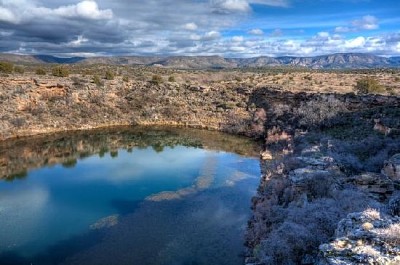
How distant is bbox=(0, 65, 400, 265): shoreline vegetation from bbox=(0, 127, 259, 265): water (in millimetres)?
1694

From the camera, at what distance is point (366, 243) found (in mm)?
10031

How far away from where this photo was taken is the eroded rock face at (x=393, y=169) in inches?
651

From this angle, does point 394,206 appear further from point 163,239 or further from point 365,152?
point 365,152

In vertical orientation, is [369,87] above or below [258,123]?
above

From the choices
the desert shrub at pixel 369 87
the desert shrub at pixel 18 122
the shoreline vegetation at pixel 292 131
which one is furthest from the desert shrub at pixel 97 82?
the desert shrub at pixel 369 87

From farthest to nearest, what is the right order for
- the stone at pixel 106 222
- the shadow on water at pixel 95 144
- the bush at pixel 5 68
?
the bush at pixel 5 68, the shadow on water at pixel 95 144, the stone at pixel 106 222

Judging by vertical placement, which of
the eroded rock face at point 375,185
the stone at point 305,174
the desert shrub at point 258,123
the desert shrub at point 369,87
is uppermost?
the desert shrub at point 369,87

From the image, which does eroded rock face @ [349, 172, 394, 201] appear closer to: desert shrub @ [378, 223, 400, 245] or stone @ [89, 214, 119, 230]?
desert shrub @ [378, 223, 400, 245]

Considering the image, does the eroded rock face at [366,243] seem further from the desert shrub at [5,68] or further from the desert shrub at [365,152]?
the desert shrub at [5,68]

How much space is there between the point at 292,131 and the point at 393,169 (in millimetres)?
20285

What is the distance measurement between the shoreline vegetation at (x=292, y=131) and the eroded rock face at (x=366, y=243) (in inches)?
1.0

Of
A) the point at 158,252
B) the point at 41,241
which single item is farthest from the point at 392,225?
the point at 41,241

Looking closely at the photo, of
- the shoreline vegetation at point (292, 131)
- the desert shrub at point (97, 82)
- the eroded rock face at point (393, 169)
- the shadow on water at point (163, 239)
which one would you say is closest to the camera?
the shoreline vegetation at point (292, 131)

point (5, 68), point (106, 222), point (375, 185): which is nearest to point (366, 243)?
point (375, 185)
